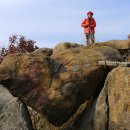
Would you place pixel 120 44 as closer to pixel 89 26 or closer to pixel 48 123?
pixel 89 26

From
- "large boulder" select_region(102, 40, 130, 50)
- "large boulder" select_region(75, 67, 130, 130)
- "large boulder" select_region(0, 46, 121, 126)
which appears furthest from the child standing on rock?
"large boulder" select_region(75, 67, 130, 130)

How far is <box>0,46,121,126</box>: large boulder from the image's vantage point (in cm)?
1445

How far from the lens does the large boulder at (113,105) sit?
12936 millimetres

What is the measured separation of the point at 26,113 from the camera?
15.4 meters

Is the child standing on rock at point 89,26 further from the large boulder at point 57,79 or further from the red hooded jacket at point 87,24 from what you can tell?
the large boulder at point 57,79

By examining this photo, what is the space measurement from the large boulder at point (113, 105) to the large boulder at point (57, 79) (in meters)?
0.62

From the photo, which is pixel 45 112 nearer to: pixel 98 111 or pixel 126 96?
pixel 98 111

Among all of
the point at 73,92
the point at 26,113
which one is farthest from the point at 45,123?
the point at 73,92

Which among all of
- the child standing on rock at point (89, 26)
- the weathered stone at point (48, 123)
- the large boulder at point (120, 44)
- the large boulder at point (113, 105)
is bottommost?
the weathered stone at point (48, 123)

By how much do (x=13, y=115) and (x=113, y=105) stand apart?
3310 millimetres

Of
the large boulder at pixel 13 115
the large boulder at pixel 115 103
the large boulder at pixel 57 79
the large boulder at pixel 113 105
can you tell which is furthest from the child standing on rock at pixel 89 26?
the large boulder at pixel 115 103

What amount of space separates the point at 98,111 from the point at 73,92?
0.95m

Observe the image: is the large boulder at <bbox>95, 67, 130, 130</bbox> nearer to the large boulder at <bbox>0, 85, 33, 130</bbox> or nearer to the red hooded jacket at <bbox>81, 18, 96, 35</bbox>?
the large boulder at <bbox>0, 85, 33, 130</bbox>

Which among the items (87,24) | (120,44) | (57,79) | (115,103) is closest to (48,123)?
(57,79)
